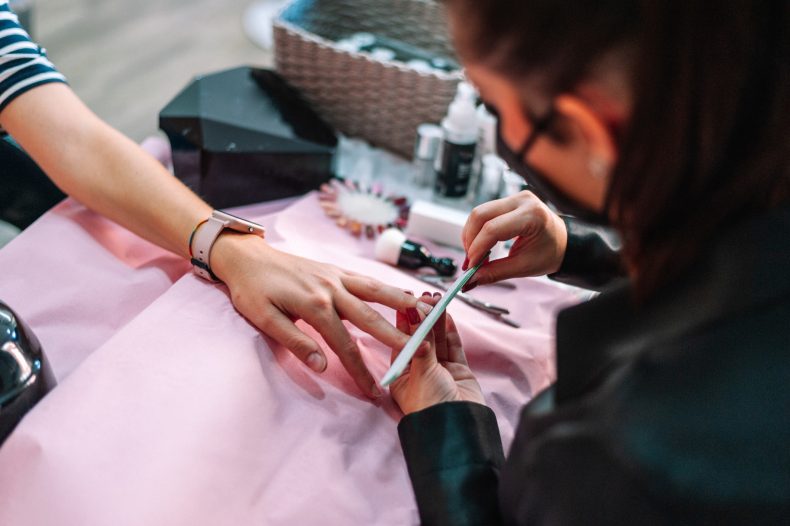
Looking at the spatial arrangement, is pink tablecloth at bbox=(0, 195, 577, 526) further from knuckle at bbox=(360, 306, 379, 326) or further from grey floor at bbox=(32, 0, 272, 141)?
grey floor at bbox=(32, 0, 272, 141)

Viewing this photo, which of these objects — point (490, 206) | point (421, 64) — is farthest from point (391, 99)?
point (490, 206)

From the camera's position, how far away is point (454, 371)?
675 mm

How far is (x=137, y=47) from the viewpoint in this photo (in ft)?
7.38

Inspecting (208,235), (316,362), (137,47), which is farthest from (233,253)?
(137,47)

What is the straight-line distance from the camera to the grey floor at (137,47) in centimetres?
199

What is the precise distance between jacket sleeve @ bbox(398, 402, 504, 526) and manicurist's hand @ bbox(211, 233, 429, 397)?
91 millimetres

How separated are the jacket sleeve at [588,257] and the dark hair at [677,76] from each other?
39cm

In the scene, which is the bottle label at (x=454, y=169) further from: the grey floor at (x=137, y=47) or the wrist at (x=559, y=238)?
the grey floor at (x=137, y=47)

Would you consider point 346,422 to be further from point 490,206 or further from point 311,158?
point 311,158

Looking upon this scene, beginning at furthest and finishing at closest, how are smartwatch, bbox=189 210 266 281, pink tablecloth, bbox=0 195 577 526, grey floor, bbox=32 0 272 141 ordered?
grey floor, bbox=32 0 272 141 < smartwatch, bbox=189 210 266 281 < pink tablecloth, bbox=0 195 577 526

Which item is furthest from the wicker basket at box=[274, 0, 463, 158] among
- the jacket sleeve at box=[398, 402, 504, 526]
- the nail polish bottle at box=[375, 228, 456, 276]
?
the jacket sleeve at box=[398, 402, 504, 526]

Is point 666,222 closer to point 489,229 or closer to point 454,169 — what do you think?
point 489,229

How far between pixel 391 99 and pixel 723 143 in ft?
2.61

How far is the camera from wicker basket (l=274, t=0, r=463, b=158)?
42.2 inches
